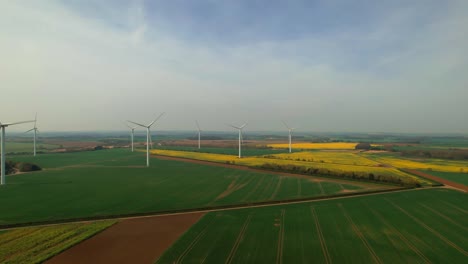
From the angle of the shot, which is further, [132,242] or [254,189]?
[254,189]

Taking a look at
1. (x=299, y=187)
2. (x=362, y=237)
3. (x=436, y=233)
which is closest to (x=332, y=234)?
(x=362, y=237)

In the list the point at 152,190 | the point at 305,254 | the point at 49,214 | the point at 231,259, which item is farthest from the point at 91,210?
the point at 305,254

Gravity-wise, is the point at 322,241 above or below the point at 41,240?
below

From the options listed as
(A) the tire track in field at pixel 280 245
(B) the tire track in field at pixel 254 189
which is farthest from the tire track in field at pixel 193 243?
(B) the tire track in field at pixel 254 189

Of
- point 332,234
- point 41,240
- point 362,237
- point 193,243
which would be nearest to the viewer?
point 193,243

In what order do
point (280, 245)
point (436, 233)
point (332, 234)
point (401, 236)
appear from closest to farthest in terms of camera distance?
point (280, 245), point (401, 236), point (332, 234), point (436, 233)

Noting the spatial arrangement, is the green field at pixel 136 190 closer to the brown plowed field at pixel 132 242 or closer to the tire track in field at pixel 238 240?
the brown plowed field at pixel 132 242

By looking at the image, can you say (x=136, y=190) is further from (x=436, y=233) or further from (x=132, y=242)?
(x=436, y=233)
